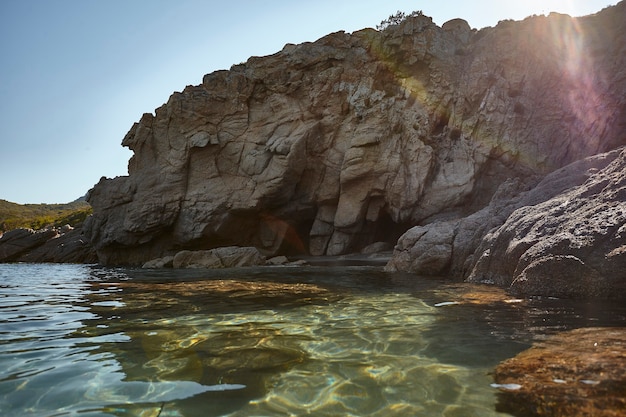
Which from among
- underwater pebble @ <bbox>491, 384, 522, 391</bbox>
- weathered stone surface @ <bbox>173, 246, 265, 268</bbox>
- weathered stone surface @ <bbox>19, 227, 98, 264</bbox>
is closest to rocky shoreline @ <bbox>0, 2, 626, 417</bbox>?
weathered stone surface @ <bbox>173, 246, 265, 268</bbox>

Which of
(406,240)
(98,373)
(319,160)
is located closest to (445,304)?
(98,373)

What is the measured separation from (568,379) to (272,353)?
9.09ft

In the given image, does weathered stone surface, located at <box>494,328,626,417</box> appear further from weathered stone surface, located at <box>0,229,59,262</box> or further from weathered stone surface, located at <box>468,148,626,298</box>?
weathered stone surface, located at <box>0,229,59,262</box>

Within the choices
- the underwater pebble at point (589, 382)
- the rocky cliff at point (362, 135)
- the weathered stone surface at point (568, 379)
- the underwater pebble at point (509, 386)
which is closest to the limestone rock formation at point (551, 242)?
the weathered stone surface at point (568, 379)

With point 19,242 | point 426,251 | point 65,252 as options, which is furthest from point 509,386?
point 19,242

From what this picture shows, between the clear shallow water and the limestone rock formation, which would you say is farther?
the limestone rock formation

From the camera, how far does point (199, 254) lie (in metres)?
22.3

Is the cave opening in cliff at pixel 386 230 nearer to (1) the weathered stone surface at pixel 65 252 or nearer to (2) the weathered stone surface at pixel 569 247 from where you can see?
(2) the weathered stone surface at pixel 569 247

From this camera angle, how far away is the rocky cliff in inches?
907

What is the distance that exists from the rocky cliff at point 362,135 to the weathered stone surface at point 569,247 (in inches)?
504

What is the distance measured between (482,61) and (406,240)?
54.9 feet

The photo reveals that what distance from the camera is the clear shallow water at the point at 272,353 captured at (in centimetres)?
300

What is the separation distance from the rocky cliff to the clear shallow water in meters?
17.8

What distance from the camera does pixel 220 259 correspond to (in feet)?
68.8
